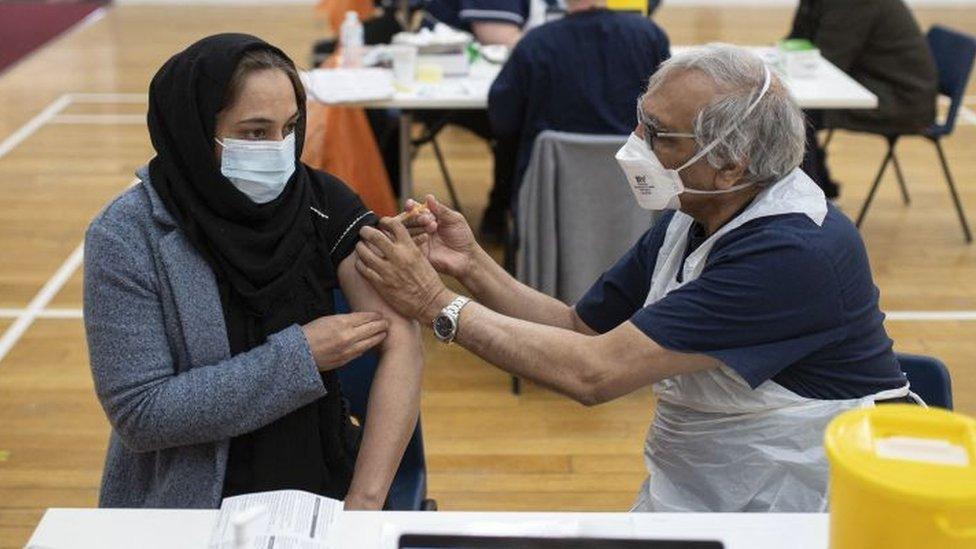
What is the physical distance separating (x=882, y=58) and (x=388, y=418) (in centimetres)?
331

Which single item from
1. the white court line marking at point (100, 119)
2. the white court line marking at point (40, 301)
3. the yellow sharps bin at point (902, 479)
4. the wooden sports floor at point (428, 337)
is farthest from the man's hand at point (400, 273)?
the white court line marking at point (100, 119)

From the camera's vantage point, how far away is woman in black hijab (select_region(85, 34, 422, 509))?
1.84m

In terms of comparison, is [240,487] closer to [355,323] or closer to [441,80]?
[355,323]

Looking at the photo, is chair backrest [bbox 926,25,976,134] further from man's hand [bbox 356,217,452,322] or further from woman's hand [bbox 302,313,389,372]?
woman's hand [bbox 302,313,389,372]

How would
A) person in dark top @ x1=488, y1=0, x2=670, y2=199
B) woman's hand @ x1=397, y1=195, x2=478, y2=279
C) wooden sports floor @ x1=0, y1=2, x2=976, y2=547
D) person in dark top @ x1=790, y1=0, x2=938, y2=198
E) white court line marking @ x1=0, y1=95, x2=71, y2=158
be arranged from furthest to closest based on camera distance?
white court line marking @ x1=0, y1=95, x2=71, y2=158 < person in dark top @ x1=790, y1=0, x2=938, y2=198 < person in dark top @ x1=488, y1=0, x2=670, y2=199 < wooden sports floor @ x1=0, y1=2, x2=976, y2=547 < woman's hand @ x1=397, y1=195, x2=478, y2=279

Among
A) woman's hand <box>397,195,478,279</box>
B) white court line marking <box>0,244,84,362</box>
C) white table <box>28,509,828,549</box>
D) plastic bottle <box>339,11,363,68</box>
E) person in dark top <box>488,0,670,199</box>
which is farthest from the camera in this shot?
plastic bottle <box>339,11,363,68</box>

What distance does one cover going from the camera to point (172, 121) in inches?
72.3

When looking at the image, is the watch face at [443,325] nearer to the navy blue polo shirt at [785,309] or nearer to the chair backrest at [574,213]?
the navy blue polo shirt at [785,309]

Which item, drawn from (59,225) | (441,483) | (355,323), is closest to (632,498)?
(441,483)

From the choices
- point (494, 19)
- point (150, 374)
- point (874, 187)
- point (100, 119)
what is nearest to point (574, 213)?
point (494, 19)

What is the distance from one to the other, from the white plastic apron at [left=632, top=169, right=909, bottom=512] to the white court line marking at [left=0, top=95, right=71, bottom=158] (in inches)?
185

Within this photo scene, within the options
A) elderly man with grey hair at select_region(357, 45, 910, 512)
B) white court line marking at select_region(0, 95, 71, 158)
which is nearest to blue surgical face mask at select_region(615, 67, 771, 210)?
elderly man with grey hair at select_region(357, 45, 910, 512)

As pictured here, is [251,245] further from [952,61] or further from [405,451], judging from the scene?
[952,61]

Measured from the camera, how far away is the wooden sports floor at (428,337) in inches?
129
